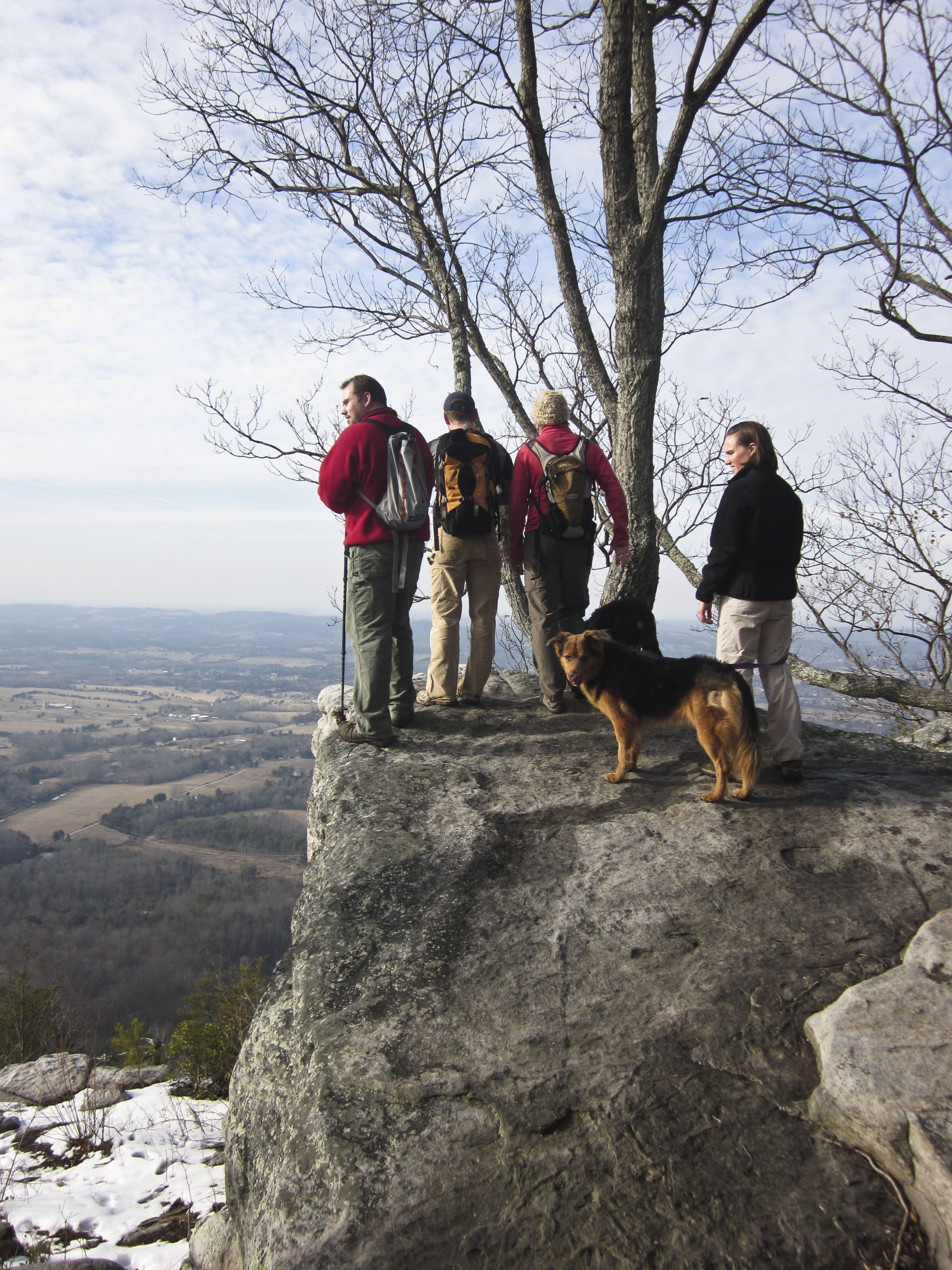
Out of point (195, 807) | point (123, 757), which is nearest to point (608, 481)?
point (195, 807)

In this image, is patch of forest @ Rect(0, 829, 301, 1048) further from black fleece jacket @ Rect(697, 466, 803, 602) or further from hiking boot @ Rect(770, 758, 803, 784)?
black fleece jacket @ Rect(697, 466, 803, 602)

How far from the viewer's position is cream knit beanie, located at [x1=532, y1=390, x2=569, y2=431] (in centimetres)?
601

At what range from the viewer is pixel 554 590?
20.3ft

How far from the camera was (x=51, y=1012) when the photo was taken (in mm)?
13859

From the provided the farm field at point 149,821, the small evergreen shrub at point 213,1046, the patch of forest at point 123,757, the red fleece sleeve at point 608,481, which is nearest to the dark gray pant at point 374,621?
the red fleece sleeve at point 608,481

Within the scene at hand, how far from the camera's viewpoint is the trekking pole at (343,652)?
5.65 m

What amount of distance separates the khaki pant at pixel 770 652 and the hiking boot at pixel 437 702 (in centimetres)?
257

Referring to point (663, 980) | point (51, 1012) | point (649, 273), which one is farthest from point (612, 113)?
point (51, 1012)

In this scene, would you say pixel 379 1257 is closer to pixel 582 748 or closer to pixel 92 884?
pixel 582 748

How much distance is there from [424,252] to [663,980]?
907 centimetres

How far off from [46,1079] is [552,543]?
8.70 meters

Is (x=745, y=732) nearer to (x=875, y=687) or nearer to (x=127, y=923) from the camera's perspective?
(x=875, y=687)

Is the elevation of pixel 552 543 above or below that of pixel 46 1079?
above

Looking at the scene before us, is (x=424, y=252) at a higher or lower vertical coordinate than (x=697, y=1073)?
higher
